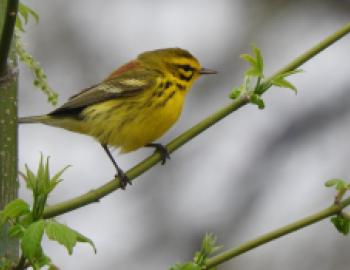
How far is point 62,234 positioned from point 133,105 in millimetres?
2530

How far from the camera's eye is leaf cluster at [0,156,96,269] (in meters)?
2.18

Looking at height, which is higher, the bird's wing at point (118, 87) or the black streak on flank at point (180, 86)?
the bird's wing at point (118, 87)

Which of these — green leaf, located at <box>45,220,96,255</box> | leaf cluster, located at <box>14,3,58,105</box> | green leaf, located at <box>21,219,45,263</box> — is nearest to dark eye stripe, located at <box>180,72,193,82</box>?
leaf cluster, located at <box>14,3,58,105</box>

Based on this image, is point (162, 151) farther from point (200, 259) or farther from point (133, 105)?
point (133, 105)

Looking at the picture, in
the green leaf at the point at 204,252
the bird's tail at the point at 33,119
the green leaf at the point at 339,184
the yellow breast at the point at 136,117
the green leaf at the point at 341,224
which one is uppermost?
the bird's tail at the point at 33,119

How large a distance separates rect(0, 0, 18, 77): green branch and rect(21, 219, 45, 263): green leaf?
1.77ft

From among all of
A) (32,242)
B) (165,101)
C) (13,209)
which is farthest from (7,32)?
(165,101)

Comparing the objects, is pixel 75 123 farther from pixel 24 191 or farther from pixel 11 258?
pixel 24 191

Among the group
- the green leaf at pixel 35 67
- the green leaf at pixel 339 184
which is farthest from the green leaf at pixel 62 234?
the green leaf at pixel 339 184

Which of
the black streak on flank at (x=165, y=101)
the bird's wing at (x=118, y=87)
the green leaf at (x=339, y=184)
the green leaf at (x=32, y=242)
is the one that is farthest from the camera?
the bird's wing at (x=118, y=87)

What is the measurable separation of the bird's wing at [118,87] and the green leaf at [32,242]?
2.58 metres

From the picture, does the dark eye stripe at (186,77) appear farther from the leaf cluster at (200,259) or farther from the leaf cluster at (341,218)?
the leaf cluster at (341,218)

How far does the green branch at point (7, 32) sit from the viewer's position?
2.32 meters

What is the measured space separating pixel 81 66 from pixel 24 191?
211cm
